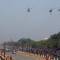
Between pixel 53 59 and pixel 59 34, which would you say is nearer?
pixel 53 59

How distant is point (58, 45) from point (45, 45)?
8.86 meters

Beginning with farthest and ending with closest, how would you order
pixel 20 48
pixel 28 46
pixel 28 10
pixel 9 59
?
1. pixel 20 48
2. pixel 28 46
3. pixel 9 59
4. pixel 28 10

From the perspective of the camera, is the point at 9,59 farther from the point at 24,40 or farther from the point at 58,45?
the point at 24,40

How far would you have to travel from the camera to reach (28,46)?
90.4 metres

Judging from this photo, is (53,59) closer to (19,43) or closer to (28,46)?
(28,46)

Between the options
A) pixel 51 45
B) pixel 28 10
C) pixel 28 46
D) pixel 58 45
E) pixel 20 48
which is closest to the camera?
pixel 28 10

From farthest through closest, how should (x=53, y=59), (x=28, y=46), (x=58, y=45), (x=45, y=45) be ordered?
1. (x=28, y=46)
2. (x=45, y=45)
3. (x=58, y=45)
4. (x=53, y=59)

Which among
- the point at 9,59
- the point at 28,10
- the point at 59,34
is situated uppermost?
the point at 59,34

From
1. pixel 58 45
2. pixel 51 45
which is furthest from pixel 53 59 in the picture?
pixel 51 45

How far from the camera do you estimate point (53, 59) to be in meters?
37.1

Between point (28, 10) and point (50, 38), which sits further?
point (50, 38)

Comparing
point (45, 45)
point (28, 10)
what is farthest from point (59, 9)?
point (45, 45)

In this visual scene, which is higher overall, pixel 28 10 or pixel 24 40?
pixel 24 40

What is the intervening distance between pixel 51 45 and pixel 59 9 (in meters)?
43.6
